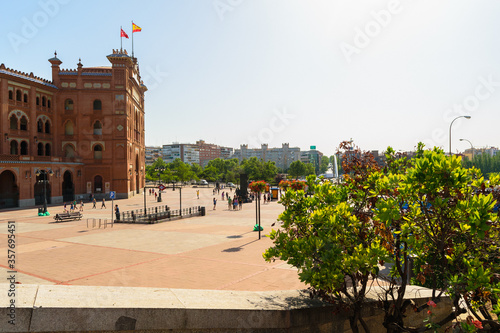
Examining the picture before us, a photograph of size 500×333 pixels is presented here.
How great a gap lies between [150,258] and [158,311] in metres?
12.0

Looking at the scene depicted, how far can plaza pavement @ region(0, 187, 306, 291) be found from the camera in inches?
455

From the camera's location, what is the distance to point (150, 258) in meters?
14.8

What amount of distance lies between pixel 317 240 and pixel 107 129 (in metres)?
55.7

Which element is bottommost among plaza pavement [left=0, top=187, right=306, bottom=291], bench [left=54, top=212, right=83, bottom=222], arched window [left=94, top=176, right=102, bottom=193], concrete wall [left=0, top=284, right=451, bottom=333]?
plaza pavement [left=0, top=187, right=306, bottom=291]

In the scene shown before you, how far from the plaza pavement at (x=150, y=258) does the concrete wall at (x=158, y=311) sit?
651cm

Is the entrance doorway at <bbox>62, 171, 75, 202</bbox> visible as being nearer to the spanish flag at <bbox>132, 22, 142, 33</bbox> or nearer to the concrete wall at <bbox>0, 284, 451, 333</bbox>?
the spanish flag at <bbox>132, 22, 142, 33</bbox>

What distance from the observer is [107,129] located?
54.1 m

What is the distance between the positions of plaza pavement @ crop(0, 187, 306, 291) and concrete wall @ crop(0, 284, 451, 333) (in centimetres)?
651

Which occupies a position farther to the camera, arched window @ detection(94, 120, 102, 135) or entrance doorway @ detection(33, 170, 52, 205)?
arched window @ detection(94, 120, 102, 135)

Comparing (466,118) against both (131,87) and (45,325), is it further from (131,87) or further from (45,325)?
(131,87)

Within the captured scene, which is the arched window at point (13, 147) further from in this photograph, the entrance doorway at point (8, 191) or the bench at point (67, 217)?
the bench at point (67, 217)

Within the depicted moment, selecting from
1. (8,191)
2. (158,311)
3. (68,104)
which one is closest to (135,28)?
(68,104)

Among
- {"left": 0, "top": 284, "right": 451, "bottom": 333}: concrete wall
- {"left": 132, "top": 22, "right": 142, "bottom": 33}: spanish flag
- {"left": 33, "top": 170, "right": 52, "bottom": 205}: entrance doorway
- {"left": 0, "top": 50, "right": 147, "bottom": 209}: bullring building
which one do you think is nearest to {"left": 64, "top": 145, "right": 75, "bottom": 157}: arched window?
{"left": 0, "top": 50, "right": 147, "bottom": 209}: bullring building

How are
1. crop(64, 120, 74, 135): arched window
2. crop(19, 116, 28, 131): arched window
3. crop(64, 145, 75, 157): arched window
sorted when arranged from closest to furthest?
crop(19, 116, 28, 131): arched window < crop(64, 145, 75, 157): arched window < crop(64, 120, 74, 135): arched window
